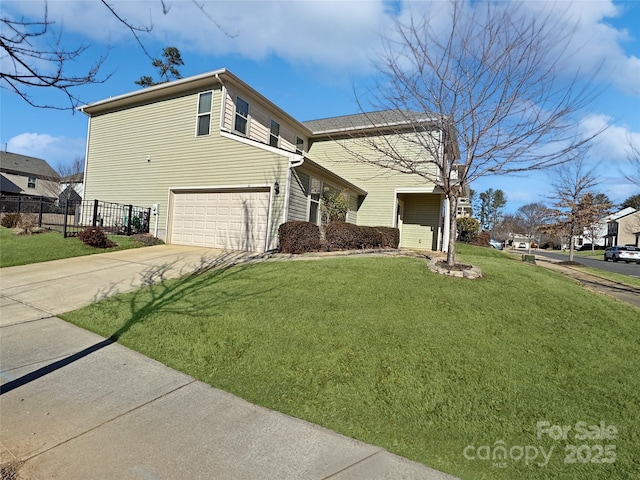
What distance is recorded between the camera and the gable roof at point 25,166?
35469 mm

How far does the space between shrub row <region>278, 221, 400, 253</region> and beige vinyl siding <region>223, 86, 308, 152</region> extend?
4.39 metres

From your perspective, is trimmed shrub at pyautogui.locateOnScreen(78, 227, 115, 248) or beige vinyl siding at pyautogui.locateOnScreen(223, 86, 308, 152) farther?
beige vinyl siding at pyautogui.locateOnScreen(223, 86, 308, 152)

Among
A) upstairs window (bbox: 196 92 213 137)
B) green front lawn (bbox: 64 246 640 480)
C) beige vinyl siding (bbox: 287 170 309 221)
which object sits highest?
upstairs window (bbox: 196 92 213 137)

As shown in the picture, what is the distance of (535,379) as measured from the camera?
3.47m

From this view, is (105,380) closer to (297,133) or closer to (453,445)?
(453,445)

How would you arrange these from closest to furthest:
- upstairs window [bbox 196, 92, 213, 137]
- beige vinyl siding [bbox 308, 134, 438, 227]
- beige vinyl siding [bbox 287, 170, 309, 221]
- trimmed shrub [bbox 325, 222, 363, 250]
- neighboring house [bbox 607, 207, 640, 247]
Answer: trimmed shrub [bbox 325, 222, 363, 250], beige vinyl siding [bbox 287, 170, 309, 221], upstairs window [bbox 196, 92, 213, 137], beige vinyl siding [bbox 308, 134, 438, 227], neighboring house [bbox 607, 207, 640, 247]

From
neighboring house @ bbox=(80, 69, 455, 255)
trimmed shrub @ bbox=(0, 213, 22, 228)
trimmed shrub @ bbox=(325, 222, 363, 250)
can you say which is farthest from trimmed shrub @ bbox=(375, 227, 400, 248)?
trimmed shrub @ bbox=(0, 213, 22, 228)

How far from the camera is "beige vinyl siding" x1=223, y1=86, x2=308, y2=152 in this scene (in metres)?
13.0

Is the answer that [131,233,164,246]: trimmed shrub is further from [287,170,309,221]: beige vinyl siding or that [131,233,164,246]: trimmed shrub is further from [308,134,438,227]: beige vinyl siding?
[308,134,438,227]: beige vinyl siding

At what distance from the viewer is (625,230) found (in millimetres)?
48219

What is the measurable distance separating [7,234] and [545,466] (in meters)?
16.9

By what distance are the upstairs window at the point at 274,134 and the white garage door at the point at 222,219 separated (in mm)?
4154

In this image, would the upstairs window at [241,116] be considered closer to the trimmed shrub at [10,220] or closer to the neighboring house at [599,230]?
the trimmed shrub at [10,220]

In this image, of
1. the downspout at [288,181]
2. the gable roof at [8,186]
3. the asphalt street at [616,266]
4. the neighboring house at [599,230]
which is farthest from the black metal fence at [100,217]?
the neighboring house at [599,230]
